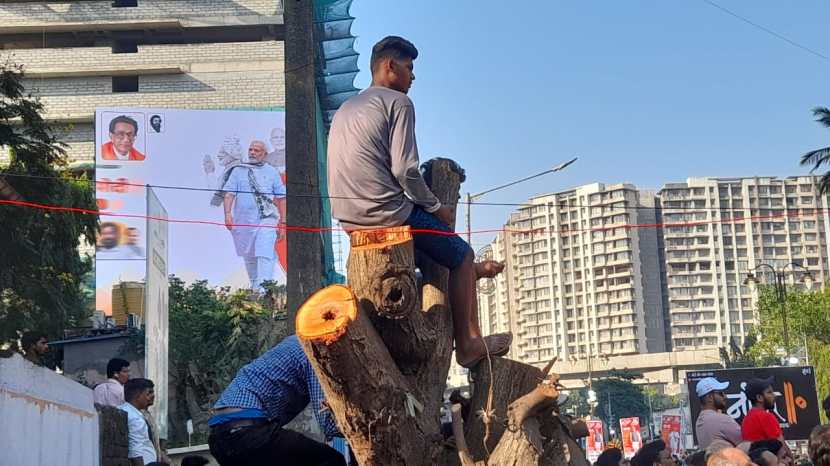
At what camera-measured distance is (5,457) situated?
627cm

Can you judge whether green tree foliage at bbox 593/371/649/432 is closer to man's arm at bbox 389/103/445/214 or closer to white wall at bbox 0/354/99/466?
white wall at bbox 0/354/99/466

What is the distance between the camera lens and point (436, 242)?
210 inches

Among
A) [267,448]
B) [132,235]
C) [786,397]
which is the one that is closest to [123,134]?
[132,235]

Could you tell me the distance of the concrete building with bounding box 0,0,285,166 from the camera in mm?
51156

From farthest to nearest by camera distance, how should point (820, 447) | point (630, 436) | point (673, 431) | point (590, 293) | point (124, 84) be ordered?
point (590, 293) < point (124, 84) < point (630, 436) < point (673, 431) < point (820, 447)

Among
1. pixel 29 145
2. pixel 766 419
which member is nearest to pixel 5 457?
pixel 766 419

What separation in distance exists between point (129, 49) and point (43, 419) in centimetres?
5016

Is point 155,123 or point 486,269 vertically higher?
point 155,123

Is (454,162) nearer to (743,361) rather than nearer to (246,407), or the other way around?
(246,407)

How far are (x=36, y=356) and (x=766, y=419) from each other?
228 inches

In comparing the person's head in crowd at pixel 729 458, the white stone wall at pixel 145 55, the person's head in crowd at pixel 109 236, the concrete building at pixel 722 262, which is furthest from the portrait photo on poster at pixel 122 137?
the concrete building at pixel 722 262

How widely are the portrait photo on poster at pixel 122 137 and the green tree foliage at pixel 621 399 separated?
56237 mm

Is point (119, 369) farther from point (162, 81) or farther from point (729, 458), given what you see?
point (162, 81)

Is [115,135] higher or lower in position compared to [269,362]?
higher
